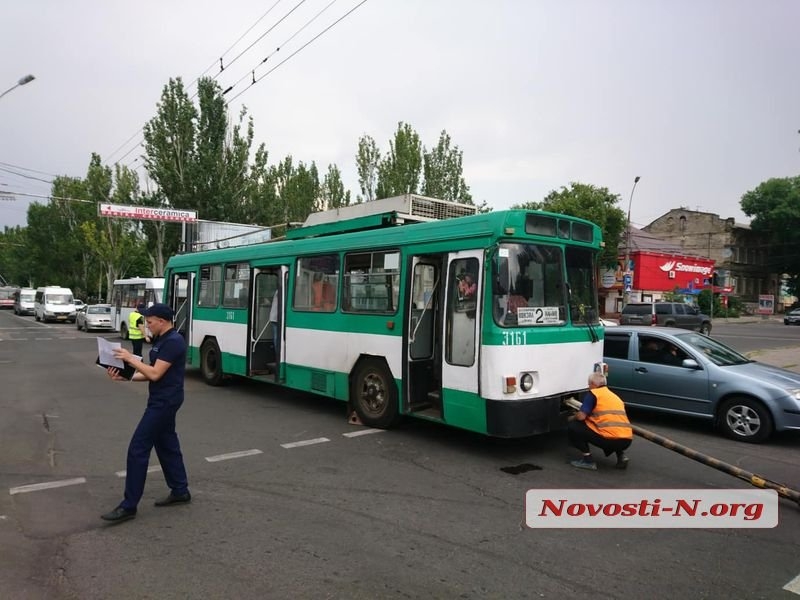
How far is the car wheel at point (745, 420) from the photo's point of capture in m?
7.39

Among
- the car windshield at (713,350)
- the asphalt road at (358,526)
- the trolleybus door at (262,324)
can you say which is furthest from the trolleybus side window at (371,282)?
the car windshield at (713,350)

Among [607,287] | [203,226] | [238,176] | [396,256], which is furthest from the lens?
[607,287]

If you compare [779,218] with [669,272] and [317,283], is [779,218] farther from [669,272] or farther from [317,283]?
[317,283]

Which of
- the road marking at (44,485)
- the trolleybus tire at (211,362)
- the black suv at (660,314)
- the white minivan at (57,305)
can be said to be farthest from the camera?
the white minivan at (57,305)

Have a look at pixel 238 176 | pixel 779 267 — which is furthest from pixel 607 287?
pixel 238 176

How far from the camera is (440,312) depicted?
23.3 ft

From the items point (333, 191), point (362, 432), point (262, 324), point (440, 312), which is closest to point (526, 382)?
point (440, 312)

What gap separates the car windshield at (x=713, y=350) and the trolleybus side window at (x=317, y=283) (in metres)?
5.32

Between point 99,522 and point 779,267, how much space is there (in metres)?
75.3

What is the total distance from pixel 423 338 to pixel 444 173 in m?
30.9

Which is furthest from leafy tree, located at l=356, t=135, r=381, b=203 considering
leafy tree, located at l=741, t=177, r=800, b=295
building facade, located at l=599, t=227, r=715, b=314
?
leafy tree, located at l=741, t=177, r=800, b=295

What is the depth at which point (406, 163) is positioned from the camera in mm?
36094

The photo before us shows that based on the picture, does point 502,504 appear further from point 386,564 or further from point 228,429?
point 228,429

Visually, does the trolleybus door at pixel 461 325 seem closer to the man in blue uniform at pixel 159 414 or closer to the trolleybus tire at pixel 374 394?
the trolleybus tire at pixel 374 394
